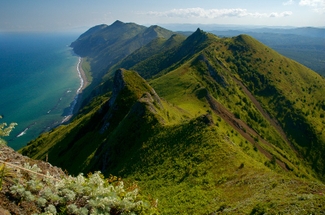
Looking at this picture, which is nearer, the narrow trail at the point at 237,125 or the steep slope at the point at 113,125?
the steep slope at the point at 113,125

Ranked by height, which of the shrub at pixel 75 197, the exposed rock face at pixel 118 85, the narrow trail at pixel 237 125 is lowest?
the narrow trail at pixel 237 125

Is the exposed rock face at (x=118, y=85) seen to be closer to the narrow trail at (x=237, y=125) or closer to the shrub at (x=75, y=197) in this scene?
the narrow trail at (x=237, y=125)

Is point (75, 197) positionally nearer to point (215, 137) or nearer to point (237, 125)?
point (215, 137)

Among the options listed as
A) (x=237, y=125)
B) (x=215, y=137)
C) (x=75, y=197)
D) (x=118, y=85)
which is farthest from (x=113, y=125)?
(x=237, y=125)

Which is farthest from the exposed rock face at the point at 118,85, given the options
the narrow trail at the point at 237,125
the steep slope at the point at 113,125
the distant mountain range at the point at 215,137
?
the narrow trail at the point at 237,125

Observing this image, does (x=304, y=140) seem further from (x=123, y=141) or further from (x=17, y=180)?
(x=17, y=180)

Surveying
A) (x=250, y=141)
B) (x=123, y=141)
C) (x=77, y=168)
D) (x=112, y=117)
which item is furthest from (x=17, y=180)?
(x=250, y=141)

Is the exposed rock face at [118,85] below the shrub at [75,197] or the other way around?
below

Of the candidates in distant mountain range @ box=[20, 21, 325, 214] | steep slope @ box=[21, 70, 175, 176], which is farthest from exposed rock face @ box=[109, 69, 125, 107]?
distant mountain range @ box=[20, 21, 325, 214]
